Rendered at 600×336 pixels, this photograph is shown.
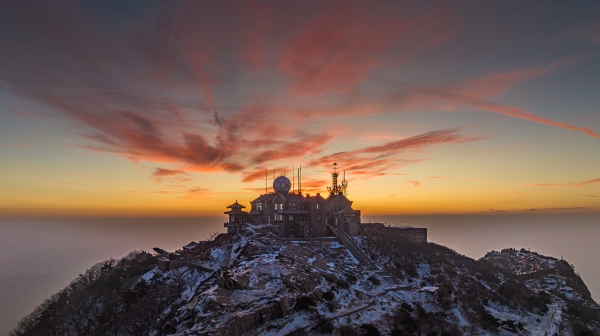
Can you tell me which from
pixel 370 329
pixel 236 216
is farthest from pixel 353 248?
pixel 236 216

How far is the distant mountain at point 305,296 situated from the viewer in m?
40.2

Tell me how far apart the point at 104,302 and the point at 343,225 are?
1917 inches

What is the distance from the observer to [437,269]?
65.0 metres

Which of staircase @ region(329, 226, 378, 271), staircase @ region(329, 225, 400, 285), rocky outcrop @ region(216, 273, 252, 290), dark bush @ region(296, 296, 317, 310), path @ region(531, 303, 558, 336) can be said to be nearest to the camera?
dark bush @ region(296, 296, 317, 310)

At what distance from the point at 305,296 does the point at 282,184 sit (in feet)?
131

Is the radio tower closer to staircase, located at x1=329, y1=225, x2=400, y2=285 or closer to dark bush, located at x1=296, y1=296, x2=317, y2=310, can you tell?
staircase, located at x1=329, y1=225, x2=400, y2=285

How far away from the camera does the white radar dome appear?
81.6 meters

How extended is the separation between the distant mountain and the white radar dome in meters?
14.1

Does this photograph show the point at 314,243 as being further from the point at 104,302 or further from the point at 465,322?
the point at 104,302

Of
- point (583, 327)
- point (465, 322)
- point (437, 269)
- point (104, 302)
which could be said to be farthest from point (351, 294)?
point (104, 302)

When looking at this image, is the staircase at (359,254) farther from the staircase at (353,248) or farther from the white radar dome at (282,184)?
the white radar dome at (282,184)

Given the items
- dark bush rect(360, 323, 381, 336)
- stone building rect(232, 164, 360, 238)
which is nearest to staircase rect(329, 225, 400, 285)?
stone building rect(232, 164, 360, 238)

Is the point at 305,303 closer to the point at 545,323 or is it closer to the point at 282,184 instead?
the point at 545,323

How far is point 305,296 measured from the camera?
44.4 m
